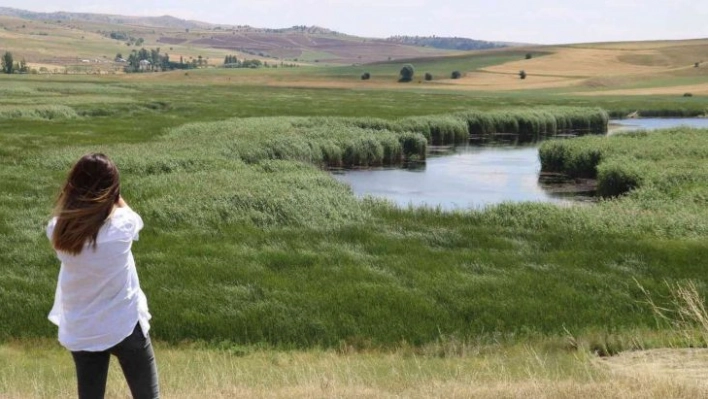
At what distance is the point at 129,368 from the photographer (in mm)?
6836

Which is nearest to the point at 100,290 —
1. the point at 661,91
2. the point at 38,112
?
the point at 38,112

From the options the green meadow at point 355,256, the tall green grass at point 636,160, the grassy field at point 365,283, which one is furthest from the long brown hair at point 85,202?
the tall green grass at point 636,160

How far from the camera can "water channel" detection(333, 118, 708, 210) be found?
33.6m

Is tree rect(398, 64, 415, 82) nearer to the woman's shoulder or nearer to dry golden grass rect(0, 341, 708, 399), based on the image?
dry golden grass rect(0, 341, 708, 399)

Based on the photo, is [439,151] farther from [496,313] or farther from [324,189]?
[496,313]

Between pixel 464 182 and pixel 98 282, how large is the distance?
108ft

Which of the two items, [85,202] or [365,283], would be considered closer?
[85,202]

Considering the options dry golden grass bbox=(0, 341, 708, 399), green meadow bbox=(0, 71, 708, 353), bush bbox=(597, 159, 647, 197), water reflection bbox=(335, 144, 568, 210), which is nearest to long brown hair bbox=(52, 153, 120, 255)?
dry golden grass bbox=(0, 341, 708, 399)

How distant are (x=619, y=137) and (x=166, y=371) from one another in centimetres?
3785

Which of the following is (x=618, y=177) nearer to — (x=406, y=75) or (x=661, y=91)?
(x=661, y=91)

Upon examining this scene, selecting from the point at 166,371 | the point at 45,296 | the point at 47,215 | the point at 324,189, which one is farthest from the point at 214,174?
the point at 166,371

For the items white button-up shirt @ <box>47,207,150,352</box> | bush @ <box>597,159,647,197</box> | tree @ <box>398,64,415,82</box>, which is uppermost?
white button-up shirt @ <box>47,207,150,352</box>

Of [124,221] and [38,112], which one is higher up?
[124,221]

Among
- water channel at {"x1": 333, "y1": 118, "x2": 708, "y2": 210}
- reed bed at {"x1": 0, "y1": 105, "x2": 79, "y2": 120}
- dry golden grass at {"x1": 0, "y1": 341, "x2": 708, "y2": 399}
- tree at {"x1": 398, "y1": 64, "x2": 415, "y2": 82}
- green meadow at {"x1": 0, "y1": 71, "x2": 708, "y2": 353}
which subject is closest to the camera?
dry golden grass at {"x1": 0, "y1": 341, "x2": 708, "y2": 399}
